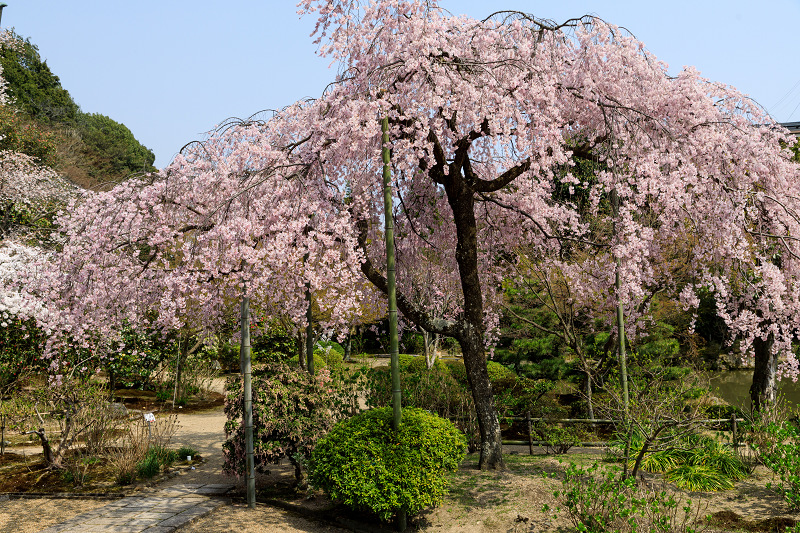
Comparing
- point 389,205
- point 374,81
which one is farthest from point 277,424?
point 374,81

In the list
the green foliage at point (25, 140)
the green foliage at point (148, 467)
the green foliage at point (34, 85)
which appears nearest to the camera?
the green foliage at point (148, 467)

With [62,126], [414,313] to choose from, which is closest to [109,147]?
[62,126]

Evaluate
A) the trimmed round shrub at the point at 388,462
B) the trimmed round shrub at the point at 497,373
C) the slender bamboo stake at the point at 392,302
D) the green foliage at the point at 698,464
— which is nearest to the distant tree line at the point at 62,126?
the trimmed round shrub at the point at 497,373

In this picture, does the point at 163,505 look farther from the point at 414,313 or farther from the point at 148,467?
the point at 414,313

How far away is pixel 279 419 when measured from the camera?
758 cm

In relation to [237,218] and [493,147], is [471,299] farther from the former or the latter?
[237,218]

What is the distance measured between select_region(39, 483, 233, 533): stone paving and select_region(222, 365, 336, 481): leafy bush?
1.70ft

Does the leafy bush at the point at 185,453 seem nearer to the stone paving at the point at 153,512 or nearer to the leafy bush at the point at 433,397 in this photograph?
the stone paving at the point at 153,512

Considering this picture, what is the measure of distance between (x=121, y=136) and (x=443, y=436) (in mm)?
46216

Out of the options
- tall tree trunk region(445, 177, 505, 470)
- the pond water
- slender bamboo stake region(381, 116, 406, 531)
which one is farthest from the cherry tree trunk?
the pond water

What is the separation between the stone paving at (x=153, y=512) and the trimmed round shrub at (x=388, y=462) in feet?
5.35

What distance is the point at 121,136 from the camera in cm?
4497

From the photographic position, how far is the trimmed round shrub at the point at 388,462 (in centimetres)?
601

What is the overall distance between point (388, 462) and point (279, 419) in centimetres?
202
